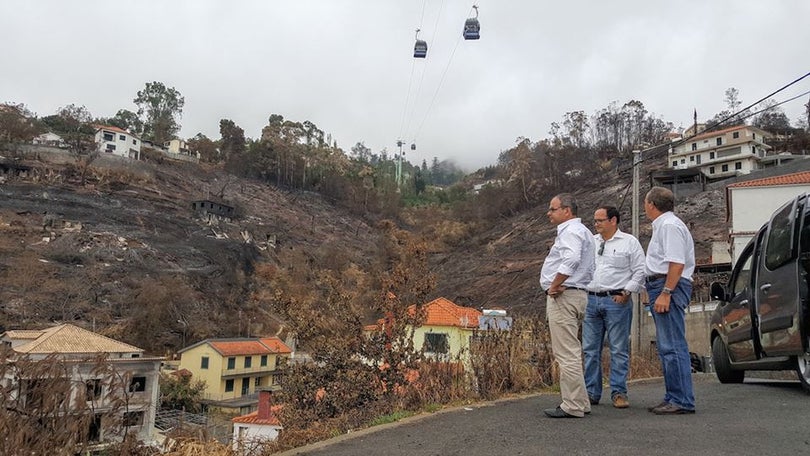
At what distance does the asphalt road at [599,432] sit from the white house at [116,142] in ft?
265

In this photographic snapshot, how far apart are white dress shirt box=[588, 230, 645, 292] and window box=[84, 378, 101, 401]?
4.37 meters

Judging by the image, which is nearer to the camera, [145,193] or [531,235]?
[531,235]

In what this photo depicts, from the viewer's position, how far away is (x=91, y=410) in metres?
4.11

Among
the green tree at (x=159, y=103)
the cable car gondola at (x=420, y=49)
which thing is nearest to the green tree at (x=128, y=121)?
the green tree at (x=159, y=103)

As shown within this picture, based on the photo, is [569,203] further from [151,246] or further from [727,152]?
[727,152]

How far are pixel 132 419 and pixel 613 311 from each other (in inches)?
173

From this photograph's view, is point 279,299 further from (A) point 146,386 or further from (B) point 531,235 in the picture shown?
(B) point 531,235

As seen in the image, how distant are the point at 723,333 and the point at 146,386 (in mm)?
24367

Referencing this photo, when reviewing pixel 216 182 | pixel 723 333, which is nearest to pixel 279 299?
pixel 723 333

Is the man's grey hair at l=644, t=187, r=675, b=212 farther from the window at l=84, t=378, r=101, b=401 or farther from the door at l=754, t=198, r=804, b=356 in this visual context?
the window at l=84, t=378, r=101, b=401

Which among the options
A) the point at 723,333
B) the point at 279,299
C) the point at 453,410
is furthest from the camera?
the point at 279,299

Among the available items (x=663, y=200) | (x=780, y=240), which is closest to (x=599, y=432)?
(x=663, y=200)

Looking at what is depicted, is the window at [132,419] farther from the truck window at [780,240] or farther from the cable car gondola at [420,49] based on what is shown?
the cable car gondola at [420,49]

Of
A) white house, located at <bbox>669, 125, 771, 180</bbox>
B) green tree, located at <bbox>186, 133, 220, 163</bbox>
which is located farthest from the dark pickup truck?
green tree, located at <bbox>186, 133, 220, 163</bbox>
